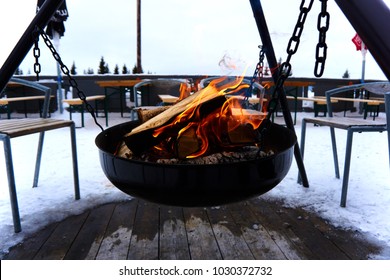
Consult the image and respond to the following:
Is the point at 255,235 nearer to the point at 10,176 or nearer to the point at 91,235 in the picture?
the point at 91,235

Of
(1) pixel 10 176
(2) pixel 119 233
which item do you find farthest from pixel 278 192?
(1) pixel 10 176

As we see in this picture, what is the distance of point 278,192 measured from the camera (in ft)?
7.72

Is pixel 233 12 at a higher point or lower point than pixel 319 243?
higher

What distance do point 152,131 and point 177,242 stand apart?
0.72 metres

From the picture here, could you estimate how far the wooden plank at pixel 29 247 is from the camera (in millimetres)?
1506

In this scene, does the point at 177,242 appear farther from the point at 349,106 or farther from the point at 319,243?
the point at 349,106

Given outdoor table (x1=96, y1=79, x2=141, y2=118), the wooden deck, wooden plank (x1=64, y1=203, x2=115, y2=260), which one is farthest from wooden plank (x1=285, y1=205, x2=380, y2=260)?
outdoor table (x1=96, y1=79, x2=141, y2=118)

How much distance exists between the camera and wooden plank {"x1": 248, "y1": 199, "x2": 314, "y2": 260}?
5.05 feet

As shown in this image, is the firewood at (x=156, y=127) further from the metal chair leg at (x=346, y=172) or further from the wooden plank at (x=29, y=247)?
the metal chair leg at (x=346, y=172)

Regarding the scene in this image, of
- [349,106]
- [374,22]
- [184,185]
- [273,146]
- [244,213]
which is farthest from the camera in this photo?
[349,106]

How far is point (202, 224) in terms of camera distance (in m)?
1.84

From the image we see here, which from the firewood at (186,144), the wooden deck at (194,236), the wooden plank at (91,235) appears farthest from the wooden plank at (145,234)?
the firewood at (186,144)

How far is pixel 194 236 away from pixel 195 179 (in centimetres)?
78

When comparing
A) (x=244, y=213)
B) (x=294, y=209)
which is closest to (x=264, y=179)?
(x=244, y=213)
